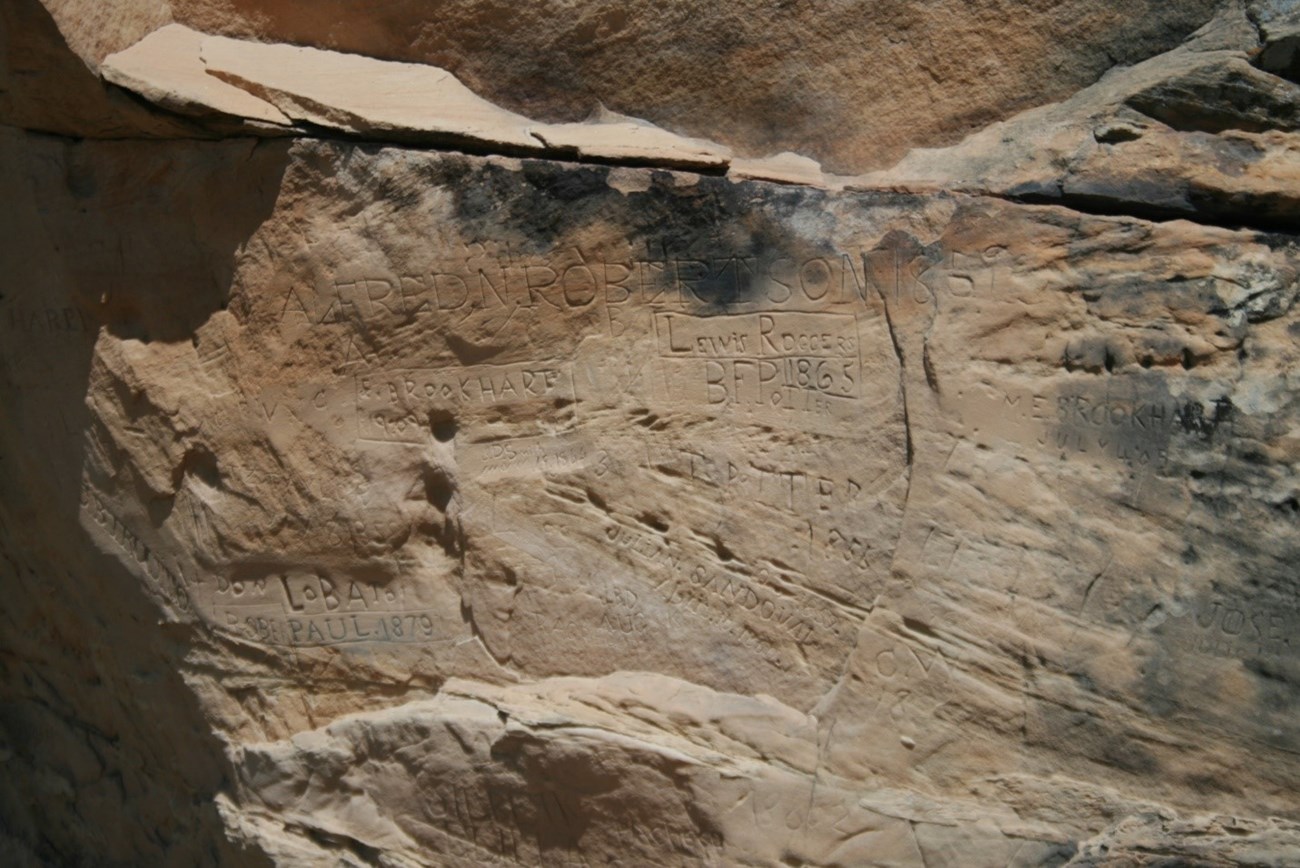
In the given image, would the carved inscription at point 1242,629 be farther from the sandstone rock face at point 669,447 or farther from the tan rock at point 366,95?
the tan rock at point 366,95

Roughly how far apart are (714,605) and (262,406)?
3.94 feet

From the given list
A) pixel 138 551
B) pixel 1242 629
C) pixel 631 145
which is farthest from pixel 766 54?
pixel 138 551

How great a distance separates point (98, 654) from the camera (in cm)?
361

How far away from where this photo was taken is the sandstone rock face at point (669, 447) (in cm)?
271

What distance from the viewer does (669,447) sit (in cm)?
298

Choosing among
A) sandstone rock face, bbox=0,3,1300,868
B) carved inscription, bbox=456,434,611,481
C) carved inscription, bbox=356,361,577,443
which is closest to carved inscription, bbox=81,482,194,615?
sandstone rock face, bbox=0,3,1300,868

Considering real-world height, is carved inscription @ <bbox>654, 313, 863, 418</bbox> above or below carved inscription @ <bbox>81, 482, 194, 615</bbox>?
above

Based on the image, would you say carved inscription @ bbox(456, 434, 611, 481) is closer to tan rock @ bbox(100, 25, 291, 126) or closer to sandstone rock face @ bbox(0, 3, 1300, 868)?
sandstone rock face @ bbox(0, 3, 1300, 868)

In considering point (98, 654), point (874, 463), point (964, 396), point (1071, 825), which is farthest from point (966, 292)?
point (98, 654)

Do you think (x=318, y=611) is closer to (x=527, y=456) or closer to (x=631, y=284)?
(x=527, y=456)

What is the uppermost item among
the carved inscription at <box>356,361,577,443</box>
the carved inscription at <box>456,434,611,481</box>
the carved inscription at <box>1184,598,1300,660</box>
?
the carved inscription at <box>356,361,577,443</box>

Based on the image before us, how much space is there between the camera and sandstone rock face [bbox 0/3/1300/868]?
8.89 feet

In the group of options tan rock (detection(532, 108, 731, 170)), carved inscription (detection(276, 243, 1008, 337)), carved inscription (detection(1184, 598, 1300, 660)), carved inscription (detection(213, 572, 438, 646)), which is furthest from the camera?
carved inscription (detection(213, 572, 438, 646))

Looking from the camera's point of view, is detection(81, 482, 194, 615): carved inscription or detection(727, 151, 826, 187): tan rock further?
detection(81, 482, 194, 615): carved inscription
